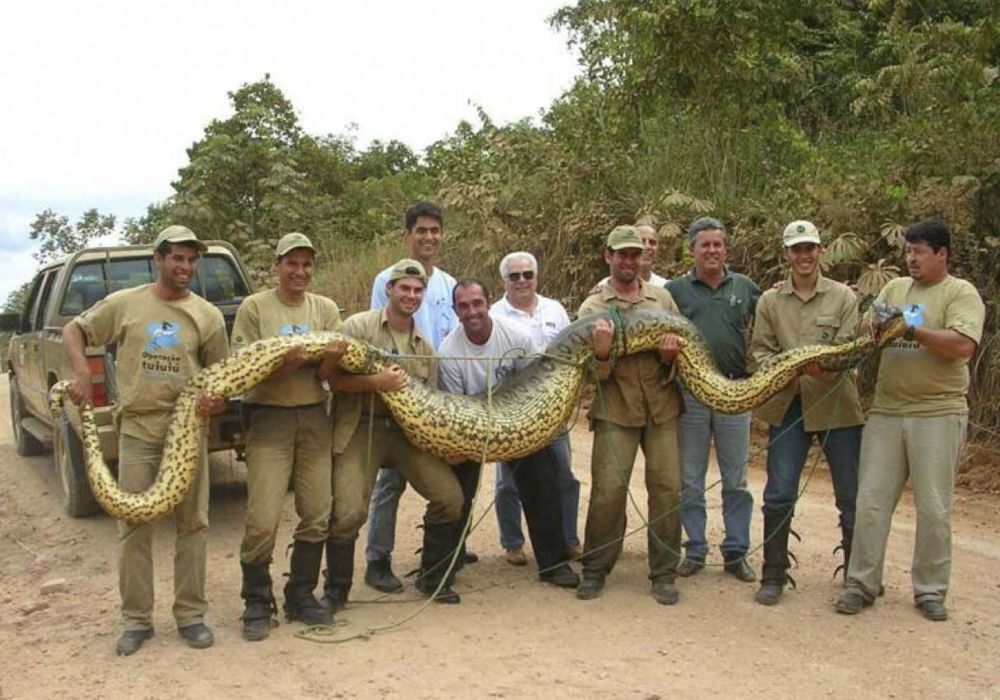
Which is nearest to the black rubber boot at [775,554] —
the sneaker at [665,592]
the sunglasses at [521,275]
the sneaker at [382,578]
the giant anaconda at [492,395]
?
the sneaker at [665,592]

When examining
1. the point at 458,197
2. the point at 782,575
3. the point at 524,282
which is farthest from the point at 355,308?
the point at 782,575

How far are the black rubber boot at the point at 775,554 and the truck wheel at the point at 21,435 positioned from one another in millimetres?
8241

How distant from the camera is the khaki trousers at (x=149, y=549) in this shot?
15.6ft

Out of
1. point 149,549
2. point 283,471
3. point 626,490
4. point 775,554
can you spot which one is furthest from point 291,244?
point 775,554

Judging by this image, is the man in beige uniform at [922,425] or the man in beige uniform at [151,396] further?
the man in beige uniform at [922,425]

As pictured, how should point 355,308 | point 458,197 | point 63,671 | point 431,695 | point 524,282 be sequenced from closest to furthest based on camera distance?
point 431,695 → point 63,671 → point 524,282 → point 458,197 → point 355,308

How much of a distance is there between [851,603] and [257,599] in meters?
3.28

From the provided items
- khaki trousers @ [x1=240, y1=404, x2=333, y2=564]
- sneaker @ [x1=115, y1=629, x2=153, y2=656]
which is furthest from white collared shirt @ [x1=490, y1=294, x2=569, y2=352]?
sneaker @ [x1=115, y1=629, x2=153, y2=656]

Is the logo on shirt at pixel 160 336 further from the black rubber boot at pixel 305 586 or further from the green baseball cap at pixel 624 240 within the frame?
the green baseball cap at pixel 624 240

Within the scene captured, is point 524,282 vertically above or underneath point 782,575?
above

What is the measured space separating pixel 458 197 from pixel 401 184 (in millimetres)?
9905

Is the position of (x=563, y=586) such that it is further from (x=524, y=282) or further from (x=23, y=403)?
(x=23, y=403)

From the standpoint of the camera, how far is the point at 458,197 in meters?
15.2

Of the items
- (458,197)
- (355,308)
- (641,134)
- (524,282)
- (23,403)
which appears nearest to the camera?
(524,282)
